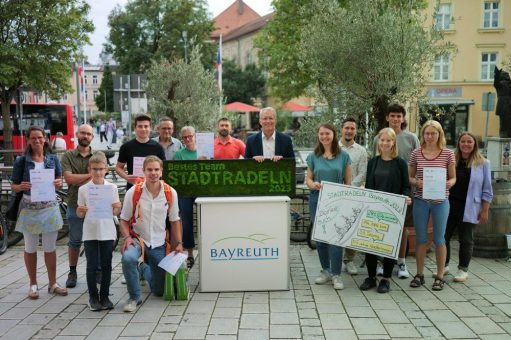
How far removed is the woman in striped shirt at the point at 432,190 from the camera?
5402 mm

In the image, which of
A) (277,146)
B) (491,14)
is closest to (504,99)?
(277,146)

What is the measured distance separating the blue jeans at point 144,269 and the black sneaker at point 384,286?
7.65 ft

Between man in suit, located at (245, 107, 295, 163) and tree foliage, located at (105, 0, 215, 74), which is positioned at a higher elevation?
tree foliage, located at (105, 0, 215, 74)

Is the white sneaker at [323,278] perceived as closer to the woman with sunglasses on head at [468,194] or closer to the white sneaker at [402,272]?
the white sneaker at [402,272]

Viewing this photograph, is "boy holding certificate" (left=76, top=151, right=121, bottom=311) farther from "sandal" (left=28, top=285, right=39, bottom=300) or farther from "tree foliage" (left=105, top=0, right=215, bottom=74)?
"tree foliage" (left=105, top=0, right=215, bottom=74)

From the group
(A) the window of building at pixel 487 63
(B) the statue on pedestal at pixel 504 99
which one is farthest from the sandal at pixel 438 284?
(A) the window of building at pixel 487 63

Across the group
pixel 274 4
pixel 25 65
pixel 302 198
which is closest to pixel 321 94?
pixel 302 198

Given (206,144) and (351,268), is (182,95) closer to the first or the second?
(206,144)

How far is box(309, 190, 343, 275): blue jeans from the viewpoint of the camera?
5676 mm

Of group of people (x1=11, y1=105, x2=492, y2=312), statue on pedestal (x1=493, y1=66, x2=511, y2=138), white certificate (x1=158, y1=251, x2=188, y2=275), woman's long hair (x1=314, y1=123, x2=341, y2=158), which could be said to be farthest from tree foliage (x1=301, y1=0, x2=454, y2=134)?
white certificate (x1=158, y1=251, x2=188, y2=275)

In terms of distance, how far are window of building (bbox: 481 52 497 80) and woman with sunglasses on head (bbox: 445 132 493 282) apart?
32.9m

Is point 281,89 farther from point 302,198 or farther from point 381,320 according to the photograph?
point 381,320

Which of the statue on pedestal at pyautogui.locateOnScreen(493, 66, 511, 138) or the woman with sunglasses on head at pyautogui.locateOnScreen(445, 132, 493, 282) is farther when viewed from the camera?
the statue on pedestal at pyautogui.locateOnScreen(493, 66, 511, 138)

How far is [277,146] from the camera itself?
20.4ft
